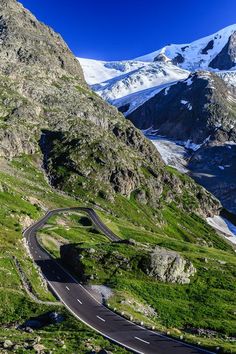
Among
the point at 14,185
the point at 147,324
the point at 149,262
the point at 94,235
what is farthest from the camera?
the point at 14,185

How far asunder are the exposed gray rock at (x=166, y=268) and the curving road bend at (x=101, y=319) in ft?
Answer: 45.7

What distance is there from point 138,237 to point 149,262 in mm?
88514

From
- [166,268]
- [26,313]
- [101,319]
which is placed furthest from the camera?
[166,268]

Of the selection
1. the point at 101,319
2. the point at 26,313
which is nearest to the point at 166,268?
the point at 101,319

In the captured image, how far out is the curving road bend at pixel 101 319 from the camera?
47.4m

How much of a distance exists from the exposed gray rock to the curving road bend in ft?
45.7

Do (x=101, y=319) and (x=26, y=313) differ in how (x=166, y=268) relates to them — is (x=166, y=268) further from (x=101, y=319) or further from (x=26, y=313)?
(x=26, y=313)

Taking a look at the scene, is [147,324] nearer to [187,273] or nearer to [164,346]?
[164,346]

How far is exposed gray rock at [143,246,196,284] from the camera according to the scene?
262 feet

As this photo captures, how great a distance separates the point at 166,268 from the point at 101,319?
25.9 m

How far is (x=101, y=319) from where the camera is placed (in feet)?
186

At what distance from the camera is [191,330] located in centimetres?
6056

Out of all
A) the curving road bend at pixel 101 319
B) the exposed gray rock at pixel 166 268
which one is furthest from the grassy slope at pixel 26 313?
the exposed gray rock at pixel 166 268

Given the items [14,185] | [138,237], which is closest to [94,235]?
A: [138,237]
